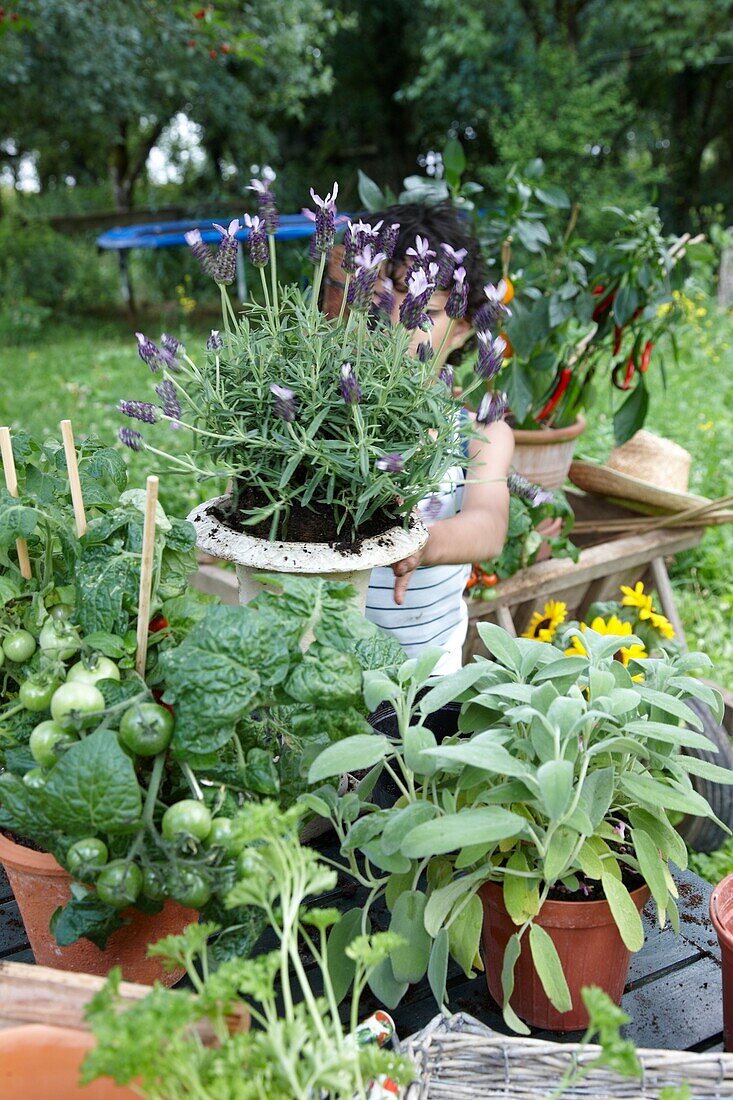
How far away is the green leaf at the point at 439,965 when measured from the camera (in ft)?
2.91

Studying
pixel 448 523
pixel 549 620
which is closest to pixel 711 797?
pixel 549 620

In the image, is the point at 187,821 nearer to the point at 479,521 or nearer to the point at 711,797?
the point at 479,521

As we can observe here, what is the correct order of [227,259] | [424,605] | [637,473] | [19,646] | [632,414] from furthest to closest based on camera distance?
[637,473], [632,414], [424,605], [227,259], [19,646]

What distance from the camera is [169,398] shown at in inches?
44.5

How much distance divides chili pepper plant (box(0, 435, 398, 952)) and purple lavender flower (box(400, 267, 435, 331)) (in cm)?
35

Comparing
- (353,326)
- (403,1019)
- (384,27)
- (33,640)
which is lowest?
(403,1019)

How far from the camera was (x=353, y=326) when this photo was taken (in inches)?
47.0

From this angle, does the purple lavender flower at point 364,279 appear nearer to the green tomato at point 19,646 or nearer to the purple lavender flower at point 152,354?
the purple lavender flower at point 152,354

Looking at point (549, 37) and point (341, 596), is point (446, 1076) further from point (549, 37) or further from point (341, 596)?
point (549, 37)

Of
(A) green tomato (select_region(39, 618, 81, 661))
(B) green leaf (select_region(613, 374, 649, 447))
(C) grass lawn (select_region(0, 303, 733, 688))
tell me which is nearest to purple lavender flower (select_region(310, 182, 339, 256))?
(A) green tomato (select_region(39, 618, 81, 661))

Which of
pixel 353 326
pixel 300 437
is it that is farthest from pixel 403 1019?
pixel 353 326

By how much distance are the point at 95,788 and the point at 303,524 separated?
0.49m

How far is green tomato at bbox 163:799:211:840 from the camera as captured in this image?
0.81 m

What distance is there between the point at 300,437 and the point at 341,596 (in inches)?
10.8
